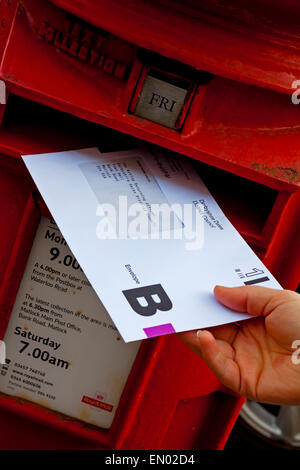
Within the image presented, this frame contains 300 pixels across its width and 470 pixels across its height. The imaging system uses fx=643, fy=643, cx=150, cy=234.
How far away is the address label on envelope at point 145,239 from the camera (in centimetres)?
144

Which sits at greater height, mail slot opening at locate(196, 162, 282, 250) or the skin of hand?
mail slot opening at locate(196, 162, 282, 250)

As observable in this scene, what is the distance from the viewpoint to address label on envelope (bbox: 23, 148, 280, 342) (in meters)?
1.44

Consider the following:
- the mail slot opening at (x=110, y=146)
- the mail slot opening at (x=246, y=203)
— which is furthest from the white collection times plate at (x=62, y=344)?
the mail slot opening at (x=246, y=203)

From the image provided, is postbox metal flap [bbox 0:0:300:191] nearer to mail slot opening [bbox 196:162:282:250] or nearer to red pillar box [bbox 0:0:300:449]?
red pillar box [bbox 0:0:300:449]

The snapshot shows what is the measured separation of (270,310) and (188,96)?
535 mm

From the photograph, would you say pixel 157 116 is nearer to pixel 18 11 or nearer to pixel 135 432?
pixel 18 11

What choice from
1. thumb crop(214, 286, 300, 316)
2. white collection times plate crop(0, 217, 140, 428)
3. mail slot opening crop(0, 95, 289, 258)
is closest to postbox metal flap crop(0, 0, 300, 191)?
mail slot opening crop(0, 95, 289, 258)

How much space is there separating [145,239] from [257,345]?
0.38 m

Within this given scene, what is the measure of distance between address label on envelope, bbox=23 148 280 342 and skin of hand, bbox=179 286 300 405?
0.05 m

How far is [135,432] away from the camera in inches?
75.9

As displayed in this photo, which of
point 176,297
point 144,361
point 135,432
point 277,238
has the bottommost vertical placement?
point 135,432

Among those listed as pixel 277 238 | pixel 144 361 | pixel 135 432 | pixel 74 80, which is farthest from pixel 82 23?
pixel 135 432

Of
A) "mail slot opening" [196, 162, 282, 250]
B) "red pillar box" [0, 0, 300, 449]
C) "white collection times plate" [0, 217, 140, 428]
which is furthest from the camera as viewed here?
"white collection times plate" [0, 217, 140, 428]

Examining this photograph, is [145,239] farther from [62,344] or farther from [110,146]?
[62,344]
